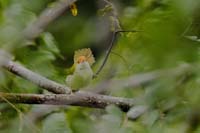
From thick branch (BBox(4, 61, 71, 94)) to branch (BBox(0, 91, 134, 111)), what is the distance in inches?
2.0

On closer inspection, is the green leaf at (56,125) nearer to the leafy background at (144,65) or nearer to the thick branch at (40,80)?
the leafy background at (144,65)

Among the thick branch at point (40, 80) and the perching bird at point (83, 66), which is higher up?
the perching bird at point (83, 66)

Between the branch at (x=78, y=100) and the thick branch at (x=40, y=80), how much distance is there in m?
Answer: 0.05

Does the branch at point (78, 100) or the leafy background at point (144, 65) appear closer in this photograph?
the leafy background at point (144, 65)

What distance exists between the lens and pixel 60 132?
83cm

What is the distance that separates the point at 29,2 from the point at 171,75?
0.90ft

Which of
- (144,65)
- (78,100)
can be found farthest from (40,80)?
(144,65)

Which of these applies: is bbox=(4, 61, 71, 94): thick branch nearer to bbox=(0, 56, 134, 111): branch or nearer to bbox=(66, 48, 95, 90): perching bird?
bbox=(0, 56, 134, 111): branch

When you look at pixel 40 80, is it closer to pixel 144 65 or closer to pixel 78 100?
pixel 78 100

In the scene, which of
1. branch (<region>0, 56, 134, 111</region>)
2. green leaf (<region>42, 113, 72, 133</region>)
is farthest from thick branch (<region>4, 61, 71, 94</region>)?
green leaf (<region>42, 113, 72, 133</region>)

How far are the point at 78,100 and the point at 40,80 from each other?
176 mm

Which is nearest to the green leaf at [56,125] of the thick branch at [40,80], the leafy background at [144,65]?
the leafy background at [144,65]

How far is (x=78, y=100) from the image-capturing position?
959 millimetres

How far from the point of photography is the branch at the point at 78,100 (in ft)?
3.07
